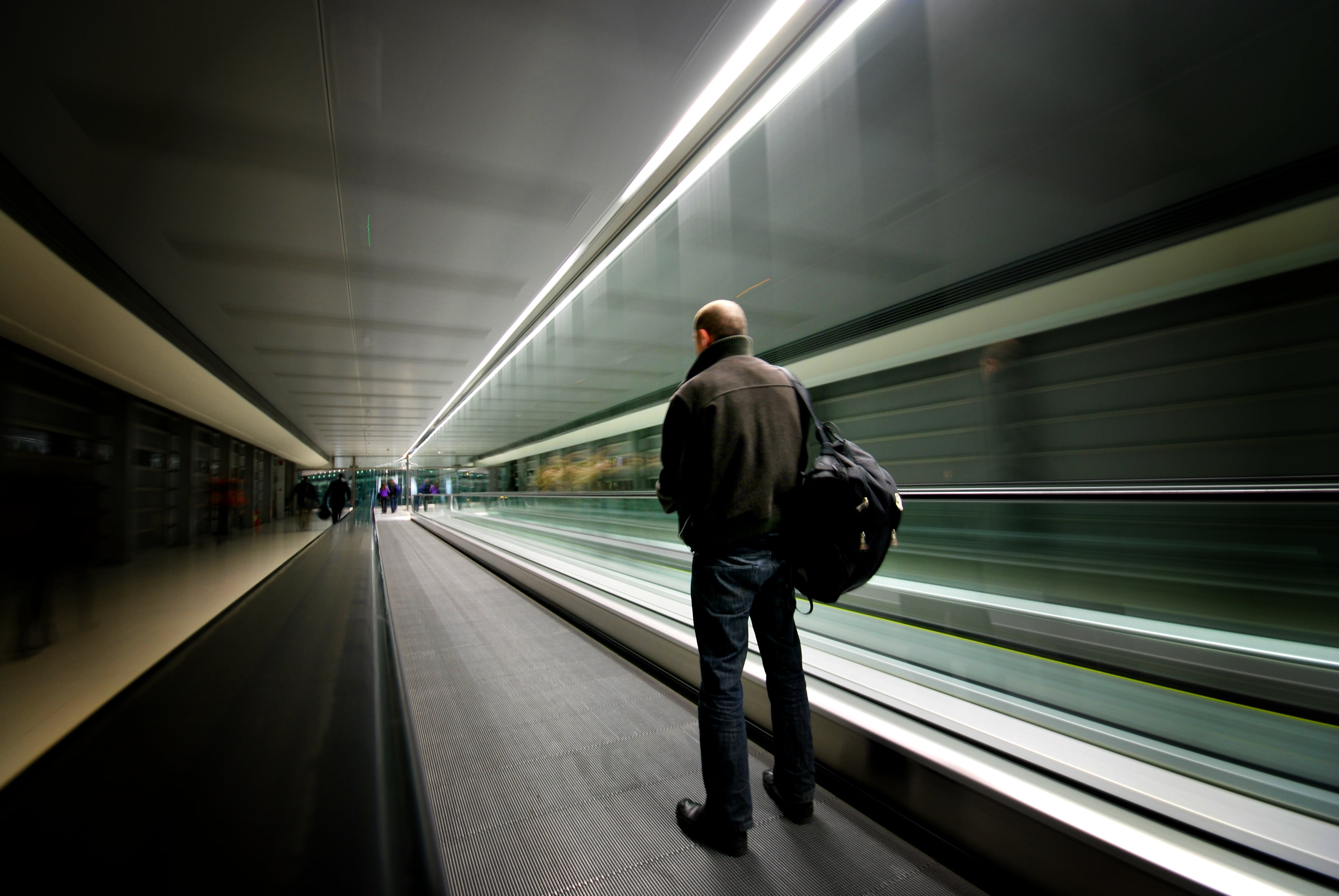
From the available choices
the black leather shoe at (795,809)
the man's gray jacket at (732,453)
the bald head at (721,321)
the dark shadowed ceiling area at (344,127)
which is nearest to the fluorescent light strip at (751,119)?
the dark shadowed ceiling area at (344,127)

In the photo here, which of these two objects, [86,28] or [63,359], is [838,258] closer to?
[86,28]

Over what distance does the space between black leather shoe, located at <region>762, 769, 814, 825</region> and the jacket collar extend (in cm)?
130

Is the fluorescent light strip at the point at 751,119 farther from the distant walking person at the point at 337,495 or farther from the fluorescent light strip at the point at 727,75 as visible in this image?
the distant walking person at the point at 337,495

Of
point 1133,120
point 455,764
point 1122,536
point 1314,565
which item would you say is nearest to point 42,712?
point 455,764

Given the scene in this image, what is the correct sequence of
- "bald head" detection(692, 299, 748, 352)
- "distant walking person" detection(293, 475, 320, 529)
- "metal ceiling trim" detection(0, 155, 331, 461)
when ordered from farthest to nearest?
"distant walking person" detection(293, 475, 320, 529) → "metal ceiling trim" detection(0, 155, 331, 461) → "bald head" detection(692, 299, 748, 352)

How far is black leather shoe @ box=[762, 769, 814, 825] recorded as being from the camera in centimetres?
143

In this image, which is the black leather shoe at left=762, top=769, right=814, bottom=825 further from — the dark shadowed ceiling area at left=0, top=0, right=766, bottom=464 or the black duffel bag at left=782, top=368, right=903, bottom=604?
the dark shadowed ceiling area at left=0, top=0, right=766, bottom=464

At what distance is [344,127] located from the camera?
2723mm

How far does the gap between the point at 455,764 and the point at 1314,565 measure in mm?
3174

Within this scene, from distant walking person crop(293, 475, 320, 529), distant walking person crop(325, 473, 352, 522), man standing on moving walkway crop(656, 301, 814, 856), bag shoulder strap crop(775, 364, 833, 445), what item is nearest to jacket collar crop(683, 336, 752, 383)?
man standing on moving walkway crop(656, 301, 814, 856)

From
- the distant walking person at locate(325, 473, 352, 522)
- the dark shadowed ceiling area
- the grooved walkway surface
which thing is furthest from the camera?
the distant walking person at locate(325, 473, 352, 522)

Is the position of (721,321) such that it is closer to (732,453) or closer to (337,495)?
(732,453)

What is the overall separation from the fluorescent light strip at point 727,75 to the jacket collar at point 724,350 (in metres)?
1.82

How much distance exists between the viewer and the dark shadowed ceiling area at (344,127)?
2145mm
